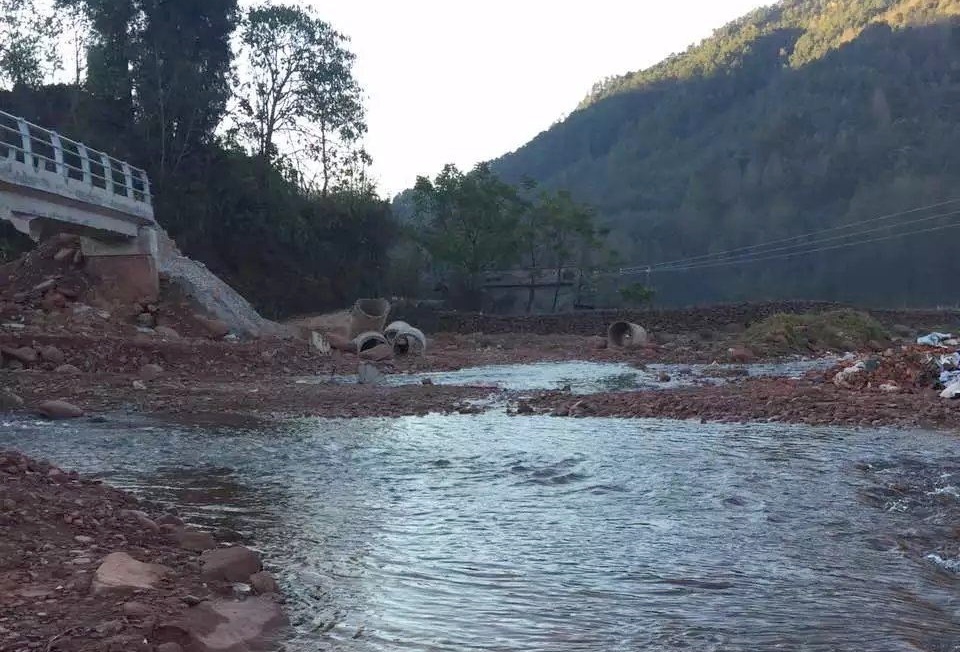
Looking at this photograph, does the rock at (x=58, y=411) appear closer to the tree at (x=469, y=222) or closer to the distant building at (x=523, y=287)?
the tree at (x=469, y=222)

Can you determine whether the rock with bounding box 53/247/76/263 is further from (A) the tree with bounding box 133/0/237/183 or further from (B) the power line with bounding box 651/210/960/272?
(B) the power line with bounding box 651/210/960/272

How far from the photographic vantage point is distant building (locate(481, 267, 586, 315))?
1789 inches

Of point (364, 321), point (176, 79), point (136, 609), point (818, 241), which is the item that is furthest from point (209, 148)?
point (818, 241)

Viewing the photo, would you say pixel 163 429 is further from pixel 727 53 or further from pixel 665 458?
pixel 727 53

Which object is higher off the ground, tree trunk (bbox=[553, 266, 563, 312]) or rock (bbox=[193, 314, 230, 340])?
tree trunk (bbox=[553, 266, 563, 312])

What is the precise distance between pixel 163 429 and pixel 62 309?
32.7 feet

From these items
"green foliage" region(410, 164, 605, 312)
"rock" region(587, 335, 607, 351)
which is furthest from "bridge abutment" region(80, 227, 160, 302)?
"green foliage" region(410, 164, 605, 312)

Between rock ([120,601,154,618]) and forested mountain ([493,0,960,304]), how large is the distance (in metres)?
63.6

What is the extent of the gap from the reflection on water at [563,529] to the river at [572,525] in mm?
16

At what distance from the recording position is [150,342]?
1592 cm

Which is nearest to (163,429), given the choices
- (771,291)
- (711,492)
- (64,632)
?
(711,492)

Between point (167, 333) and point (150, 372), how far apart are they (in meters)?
3.69

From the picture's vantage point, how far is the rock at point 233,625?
3156 mm

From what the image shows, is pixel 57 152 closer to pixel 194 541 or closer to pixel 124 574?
pixel 194 541
